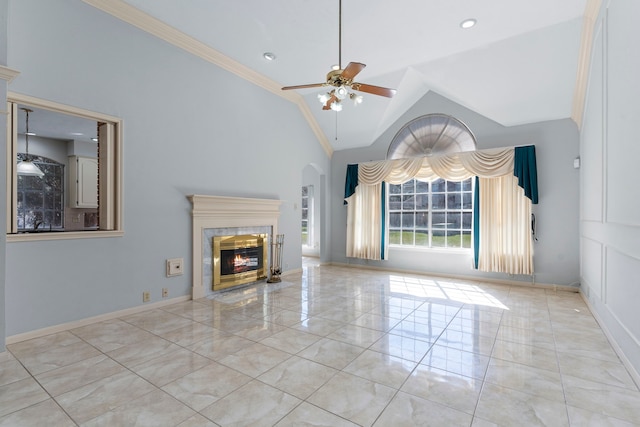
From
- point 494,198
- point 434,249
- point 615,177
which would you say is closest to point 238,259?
point 434,249

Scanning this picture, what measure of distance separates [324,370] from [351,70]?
8.63 ft

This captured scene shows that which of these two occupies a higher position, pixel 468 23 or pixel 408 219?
pixel 468 23

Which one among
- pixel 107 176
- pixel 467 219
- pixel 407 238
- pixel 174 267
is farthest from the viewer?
pixel 407 238

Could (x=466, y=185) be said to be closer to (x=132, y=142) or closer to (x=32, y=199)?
(x=132, y=142)

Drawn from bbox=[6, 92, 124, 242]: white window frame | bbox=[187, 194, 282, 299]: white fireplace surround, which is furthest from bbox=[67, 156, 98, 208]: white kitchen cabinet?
bbox=[187, 194, 282, 299]: white fireplace surround

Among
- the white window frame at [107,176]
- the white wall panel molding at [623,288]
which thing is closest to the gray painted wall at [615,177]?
the white wall panel molding at [623,288]

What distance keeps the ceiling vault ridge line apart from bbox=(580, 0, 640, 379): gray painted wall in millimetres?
4565

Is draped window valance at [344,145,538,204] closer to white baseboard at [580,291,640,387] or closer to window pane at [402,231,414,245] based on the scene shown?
window pane at [402,231,414,245]

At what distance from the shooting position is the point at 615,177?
2.79 meters

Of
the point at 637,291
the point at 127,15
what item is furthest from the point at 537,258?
the point at 127,15

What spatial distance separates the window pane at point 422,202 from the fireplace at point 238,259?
3249 millimetres

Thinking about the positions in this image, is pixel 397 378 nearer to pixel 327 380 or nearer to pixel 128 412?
pixel 327 380

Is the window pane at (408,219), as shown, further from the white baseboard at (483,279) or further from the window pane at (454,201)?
the white baseboard at (483,279)

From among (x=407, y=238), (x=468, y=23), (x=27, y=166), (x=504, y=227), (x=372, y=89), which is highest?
(x=468, y=23)
